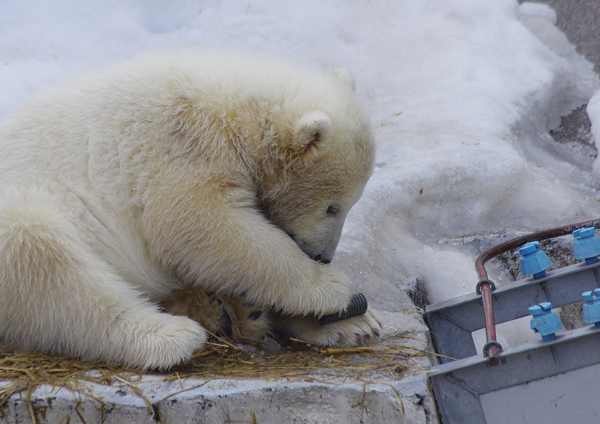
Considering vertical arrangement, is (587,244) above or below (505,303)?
above

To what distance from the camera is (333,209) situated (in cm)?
319

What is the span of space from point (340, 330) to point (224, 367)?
2.47ft

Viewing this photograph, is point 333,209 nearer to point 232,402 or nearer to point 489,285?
point 489,285

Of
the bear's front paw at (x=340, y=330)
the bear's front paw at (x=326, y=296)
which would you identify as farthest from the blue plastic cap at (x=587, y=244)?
the bear's front paw at (x=326, y=296)

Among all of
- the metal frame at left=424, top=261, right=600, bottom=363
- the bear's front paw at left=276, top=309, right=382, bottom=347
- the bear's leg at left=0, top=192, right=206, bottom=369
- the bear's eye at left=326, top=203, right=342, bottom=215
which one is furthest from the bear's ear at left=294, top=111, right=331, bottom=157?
the metal frame at left=424, top=261, right=600, bottom=363

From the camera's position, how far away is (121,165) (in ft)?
9.45

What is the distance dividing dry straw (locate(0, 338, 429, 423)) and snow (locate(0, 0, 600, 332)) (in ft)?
3.79

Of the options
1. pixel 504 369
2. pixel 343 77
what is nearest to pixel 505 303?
pixel 504 369

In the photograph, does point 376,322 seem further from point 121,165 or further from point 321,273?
point 121,165

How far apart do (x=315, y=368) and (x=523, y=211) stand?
11.8 ft

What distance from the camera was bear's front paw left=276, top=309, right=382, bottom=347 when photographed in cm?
307

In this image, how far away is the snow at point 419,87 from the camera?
5.12 m

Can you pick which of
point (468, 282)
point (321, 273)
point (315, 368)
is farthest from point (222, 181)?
point (468, 282)

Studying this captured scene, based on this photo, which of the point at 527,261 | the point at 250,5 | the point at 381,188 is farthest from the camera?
the point at 250,5
